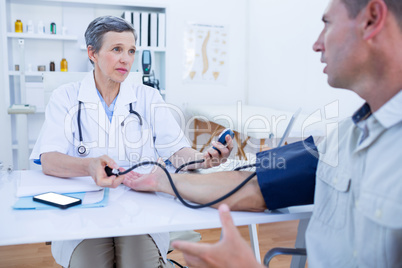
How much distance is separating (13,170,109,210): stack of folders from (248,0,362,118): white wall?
1.89 metres

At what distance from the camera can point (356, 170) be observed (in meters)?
0.77

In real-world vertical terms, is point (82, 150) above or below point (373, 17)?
below

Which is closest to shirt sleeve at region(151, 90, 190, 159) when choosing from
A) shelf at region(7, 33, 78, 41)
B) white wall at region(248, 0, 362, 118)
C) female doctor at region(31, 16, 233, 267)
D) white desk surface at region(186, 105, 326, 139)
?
female doctor at region(31, 16, 233, 267)

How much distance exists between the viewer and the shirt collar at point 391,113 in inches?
27.4

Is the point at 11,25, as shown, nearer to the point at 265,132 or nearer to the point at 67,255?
the point at 265,132

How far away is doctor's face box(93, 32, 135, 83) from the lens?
1.55 meters

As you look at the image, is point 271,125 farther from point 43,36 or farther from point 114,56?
point 43,36

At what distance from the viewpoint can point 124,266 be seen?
121cm

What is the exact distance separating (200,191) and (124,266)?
466mm

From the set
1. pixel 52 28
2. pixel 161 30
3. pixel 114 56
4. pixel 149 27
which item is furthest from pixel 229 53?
pixel 114 56

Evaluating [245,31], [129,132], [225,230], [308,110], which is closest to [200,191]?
[225,230]

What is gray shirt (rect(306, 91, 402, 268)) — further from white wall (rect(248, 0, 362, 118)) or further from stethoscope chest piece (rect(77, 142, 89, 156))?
white wall (rect(248, 0, 362, 118))

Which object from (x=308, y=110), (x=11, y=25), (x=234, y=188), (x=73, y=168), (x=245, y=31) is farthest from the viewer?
(x=245, y=31)

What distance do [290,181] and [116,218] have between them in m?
0.44
